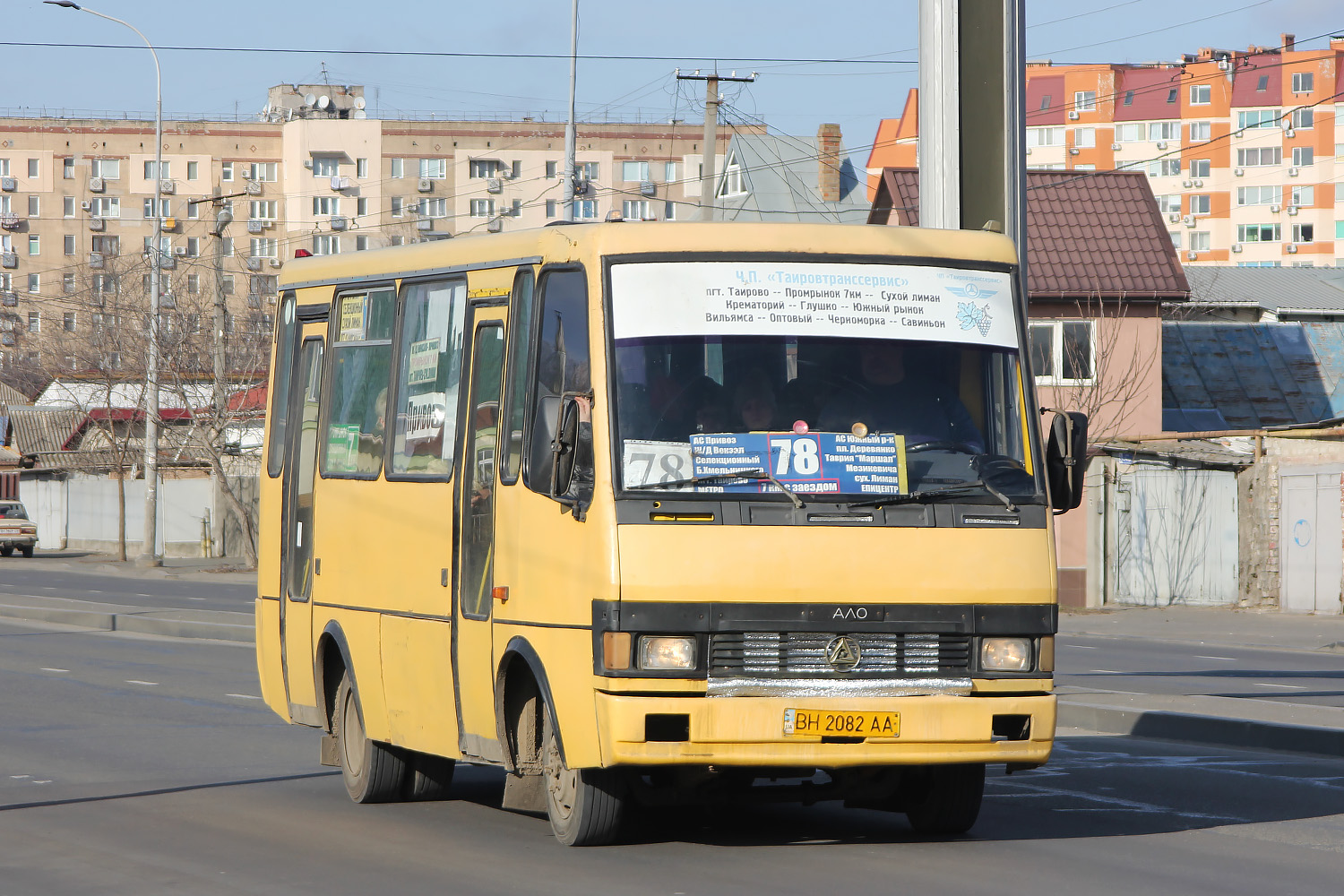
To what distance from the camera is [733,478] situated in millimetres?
7949

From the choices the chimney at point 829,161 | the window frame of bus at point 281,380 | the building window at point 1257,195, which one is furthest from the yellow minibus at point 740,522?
the building window at point 1257,195

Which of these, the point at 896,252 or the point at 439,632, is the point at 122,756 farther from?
the point at 896,252

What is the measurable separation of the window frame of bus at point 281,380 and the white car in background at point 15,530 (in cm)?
4873

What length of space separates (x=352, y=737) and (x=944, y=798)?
3470 mm

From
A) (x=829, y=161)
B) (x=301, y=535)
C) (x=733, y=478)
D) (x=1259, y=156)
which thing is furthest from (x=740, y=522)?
(x=1259, y=156)

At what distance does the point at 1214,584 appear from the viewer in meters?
32.3

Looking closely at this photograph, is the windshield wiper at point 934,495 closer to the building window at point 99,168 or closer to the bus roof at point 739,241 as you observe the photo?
the bus roof at point 739,241

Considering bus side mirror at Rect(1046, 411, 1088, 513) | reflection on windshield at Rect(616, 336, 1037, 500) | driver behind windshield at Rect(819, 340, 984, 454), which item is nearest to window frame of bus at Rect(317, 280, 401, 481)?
reflection on windshield at Rect(616, 336, 1037, 500)

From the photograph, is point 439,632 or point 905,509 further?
point 439,632

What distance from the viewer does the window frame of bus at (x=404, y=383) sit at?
31.0ft

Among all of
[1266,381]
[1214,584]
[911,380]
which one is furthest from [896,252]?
[1266,381]

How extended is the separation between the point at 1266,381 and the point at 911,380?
3624 centimetres

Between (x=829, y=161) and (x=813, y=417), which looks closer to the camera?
(x=813, y=417)

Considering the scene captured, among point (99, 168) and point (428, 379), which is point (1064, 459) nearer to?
point (428, 379)
